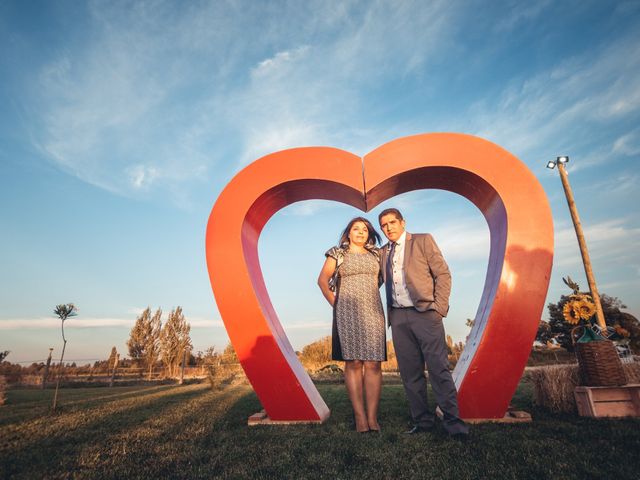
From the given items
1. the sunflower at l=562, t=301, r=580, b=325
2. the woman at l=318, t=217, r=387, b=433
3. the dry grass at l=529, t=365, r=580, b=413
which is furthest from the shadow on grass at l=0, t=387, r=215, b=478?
→ the sunflower at l=562, t=301, r=580, b=325

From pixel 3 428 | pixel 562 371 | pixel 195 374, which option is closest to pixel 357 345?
pixel 562 371

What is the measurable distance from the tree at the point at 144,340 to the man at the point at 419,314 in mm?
27064

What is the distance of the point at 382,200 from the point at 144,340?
2829 centimetres

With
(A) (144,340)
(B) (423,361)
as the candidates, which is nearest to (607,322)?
(B) (423,361)

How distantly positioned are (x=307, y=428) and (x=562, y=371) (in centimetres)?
308

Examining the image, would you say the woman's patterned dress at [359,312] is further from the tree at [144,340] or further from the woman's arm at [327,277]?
the tree at [144,340]

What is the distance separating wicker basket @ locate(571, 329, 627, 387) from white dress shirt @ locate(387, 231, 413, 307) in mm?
2102

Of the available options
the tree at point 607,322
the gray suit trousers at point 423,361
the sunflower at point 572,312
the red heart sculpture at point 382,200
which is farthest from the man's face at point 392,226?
the tree at point 607,322

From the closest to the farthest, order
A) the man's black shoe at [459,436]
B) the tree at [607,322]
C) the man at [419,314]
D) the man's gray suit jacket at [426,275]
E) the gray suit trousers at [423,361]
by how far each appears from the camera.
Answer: the man's black shoe at [459,436]
the gray suit trousers at [423,361]
the man at [419,314]
the man's gray suit jacket at [426,275]
the tree at [607,322]

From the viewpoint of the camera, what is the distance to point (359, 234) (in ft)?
11.8

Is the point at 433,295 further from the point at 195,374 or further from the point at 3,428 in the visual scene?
the point at 195,374

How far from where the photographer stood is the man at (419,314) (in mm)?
2920

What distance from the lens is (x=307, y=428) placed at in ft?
10.5

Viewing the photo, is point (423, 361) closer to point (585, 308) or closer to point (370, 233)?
point (370, 233)
